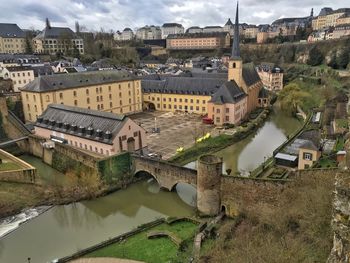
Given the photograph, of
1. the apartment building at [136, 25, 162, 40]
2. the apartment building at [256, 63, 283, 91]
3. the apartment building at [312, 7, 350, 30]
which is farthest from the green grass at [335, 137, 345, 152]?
the apartment building at [136, 25, 162, 40]

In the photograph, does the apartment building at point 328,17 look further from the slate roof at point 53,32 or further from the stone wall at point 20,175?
the stone wall at point 20,175

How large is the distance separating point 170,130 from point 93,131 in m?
12.6

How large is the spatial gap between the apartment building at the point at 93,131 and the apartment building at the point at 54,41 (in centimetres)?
5086

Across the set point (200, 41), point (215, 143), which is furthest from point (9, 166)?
point (200, 41)

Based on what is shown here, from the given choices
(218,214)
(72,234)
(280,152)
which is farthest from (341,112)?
(72,234)

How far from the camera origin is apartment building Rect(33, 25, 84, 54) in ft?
248

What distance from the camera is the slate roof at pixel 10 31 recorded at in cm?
7262

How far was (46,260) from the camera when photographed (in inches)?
622

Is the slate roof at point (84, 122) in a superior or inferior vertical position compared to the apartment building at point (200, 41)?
inferior

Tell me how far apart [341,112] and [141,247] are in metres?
27.2

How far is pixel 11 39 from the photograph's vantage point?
73312mm

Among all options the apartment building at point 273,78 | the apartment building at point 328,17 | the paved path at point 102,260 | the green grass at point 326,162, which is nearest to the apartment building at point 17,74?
the paved path at point 102,260

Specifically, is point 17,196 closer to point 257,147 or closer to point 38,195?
point 38,195

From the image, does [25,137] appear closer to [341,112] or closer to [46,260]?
[46,260]
